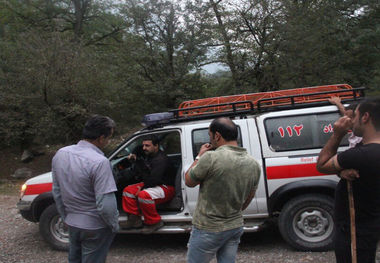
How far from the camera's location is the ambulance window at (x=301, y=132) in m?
4.43

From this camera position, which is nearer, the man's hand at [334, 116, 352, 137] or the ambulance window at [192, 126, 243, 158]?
the man's hand at [334, 116, 352, 137]

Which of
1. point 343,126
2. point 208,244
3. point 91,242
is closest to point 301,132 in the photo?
point 343,126

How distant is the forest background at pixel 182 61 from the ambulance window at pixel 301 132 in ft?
21.1

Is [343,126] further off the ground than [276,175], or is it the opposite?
[343,126]

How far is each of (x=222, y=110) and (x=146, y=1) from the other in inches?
316

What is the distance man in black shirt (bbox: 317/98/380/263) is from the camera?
2188 mm

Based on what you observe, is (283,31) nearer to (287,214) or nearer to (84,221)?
(287,214)

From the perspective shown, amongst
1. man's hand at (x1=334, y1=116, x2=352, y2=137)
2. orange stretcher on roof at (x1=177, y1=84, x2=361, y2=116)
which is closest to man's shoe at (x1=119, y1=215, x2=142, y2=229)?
orange stretcher on roof at (x1=177, y1=84, x2=361, y2=116)

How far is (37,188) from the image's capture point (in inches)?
193

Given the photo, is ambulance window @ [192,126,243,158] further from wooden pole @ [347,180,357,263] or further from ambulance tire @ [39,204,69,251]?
wooden pole @ [347,180,357,263]

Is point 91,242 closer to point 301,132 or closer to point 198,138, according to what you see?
point 198,138

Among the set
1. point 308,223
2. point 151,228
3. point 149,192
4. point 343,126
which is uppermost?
point 343,126

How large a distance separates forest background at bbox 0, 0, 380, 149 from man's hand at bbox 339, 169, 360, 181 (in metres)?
8.78

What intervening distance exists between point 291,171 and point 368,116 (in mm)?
2192
